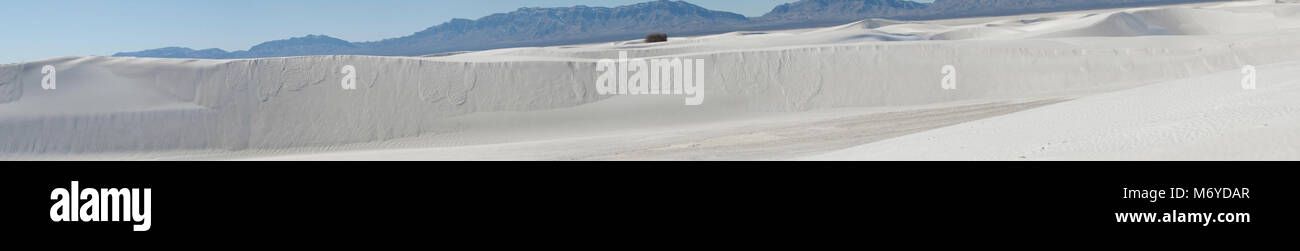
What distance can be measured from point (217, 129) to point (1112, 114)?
1807cm

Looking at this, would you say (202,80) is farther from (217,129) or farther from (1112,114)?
(1112,114)

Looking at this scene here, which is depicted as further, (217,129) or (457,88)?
(457,88)

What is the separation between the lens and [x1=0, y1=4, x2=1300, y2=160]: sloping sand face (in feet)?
65.4

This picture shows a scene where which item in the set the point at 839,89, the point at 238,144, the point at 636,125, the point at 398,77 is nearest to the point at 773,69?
the point at 839,89

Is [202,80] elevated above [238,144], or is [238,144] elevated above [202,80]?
[202,80]

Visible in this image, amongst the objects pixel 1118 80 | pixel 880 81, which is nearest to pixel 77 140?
pixel 880 81

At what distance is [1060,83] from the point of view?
23.2m

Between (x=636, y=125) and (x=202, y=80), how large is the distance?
10489 millimetres

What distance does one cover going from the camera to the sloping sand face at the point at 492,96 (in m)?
19.9

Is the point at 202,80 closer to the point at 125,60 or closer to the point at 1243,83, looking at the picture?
the point at 125,60

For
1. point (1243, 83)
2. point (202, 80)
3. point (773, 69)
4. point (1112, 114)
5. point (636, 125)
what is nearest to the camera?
point (1112, 114)

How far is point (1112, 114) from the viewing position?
9.51m

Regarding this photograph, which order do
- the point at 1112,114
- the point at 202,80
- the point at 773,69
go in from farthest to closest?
the point at 773,69, the point at 202,80, the point at 1112,114

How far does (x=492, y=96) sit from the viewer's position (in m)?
22.4
